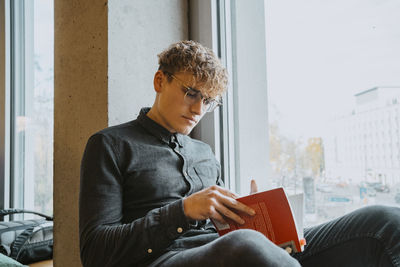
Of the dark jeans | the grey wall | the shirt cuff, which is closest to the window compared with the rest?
the grey wall

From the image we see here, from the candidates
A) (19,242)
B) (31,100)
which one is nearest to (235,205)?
(19,242)

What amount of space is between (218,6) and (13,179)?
2196mm

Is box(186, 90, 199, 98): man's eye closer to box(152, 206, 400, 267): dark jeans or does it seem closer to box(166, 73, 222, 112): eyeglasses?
box(166, 73, 222, 112): eyeglasses

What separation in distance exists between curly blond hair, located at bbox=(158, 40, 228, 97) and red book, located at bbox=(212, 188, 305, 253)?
436 millimetres

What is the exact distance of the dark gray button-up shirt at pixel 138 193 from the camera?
0.89 metres

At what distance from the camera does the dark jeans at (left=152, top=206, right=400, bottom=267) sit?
70 cm

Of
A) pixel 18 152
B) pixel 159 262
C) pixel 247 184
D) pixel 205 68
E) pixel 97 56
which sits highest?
pixel 97 56

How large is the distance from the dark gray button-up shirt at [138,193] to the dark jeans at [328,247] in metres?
0.09

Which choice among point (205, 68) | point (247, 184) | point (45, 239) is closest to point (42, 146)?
point (45, 239)

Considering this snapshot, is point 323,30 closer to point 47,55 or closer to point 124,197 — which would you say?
point 124,197

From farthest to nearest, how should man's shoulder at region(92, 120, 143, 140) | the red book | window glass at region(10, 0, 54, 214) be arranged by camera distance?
window glass at region(10, 0, 54, 214) < man's shoulder at region(92, 120, 143, 140) < the red book

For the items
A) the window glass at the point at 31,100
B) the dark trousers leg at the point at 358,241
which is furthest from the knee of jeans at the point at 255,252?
the window glass at the point at 31,100

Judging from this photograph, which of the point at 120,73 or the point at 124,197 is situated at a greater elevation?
the point at 120,73

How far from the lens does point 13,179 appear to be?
109 inches
